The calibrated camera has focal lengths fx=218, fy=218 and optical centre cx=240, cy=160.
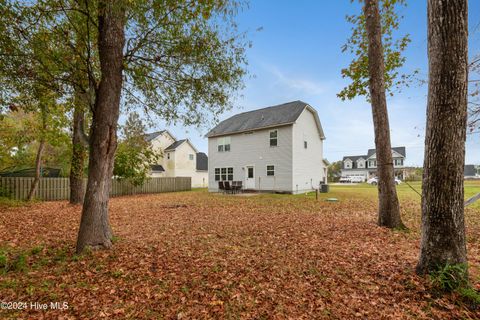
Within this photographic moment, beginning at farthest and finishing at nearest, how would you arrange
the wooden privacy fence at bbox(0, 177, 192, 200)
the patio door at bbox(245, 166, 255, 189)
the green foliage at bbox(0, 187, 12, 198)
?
the patio door at bbox(245, 166, 255, 189), the wooden privacy fence at bbox(0, 177, 192, 200), the green foliage at bbox(0, 187, 12, 198)

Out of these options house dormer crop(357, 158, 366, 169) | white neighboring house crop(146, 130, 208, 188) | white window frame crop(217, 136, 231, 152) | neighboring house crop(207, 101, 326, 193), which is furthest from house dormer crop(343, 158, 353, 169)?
white window frame crop(217, 136, 231, 152)

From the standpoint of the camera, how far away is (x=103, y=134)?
4.30m

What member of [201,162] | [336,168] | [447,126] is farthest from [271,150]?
[336,168]

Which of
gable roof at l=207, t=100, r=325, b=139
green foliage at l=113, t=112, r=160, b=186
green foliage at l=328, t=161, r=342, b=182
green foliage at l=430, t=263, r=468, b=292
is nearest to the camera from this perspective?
green foliage at l=430, t=263, r=468, b=292

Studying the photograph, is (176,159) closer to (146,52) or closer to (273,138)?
(273,138)

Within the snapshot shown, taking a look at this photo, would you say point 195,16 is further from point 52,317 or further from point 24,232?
point 24,232

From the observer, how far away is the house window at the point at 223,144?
21438 mm

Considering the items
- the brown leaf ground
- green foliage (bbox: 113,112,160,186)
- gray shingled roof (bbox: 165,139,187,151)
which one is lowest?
the brown leaf ground

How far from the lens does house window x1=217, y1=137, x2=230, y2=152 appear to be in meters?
21.4

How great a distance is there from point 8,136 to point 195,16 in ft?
40.2

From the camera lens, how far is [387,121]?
6328 millimetres

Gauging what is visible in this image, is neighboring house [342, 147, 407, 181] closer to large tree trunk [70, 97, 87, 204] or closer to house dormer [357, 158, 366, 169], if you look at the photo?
house dormer [357, 158, 366, 169]

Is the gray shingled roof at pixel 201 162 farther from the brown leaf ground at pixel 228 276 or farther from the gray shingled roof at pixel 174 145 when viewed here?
the brown leaf ground at pixel 228 276

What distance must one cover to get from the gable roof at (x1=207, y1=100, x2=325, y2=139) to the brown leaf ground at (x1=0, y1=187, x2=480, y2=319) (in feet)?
44.6
